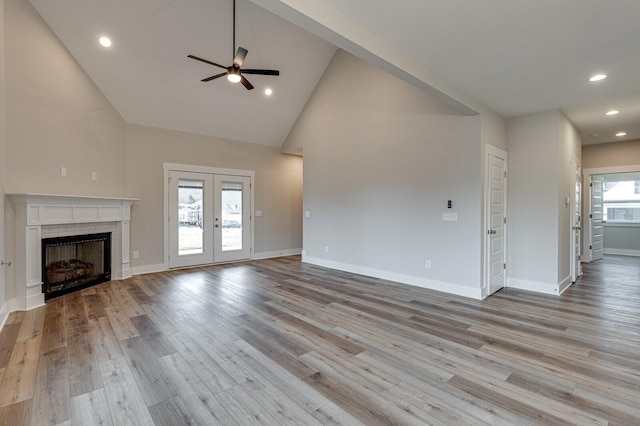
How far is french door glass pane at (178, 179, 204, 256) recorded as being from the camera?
649cm

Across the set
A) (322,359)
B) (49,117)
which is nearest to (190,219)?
(49,117)

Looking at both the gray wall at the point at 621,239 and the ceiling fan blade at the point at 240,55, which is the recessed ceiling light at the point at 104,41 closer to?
the ceiling fan blade at the point at 240,55

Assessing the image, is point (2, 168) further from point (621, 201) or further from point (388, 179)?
point (621, 201)

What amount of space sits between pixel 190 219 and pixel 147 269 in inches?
50.9

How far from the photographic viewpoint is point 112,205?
207 inches

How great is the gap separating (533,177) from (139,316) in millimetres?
5872

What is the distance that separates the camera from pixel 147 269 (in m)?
6.00

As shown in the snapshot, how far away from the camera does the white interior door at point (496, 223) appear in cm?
447

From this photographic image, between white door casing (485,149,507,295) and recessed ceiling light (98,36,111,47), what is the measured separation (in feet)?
19.2

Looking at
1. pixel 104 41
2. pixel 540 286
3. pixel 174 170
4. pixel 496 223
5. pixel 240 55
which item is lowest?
pixel 540 286

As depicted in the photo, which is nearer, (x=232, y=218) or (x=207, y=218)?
(x=207, y=218)

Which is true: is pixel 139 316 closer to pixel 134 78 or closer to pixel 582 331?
pixel 134 78

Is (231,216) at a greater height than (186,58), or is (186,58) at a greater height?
(186,58)

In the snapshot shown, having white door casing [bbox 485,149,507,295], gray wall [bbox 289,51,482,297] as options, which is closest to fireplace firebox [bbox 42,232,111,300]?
gray wall [bbox 289,51,482,297]
